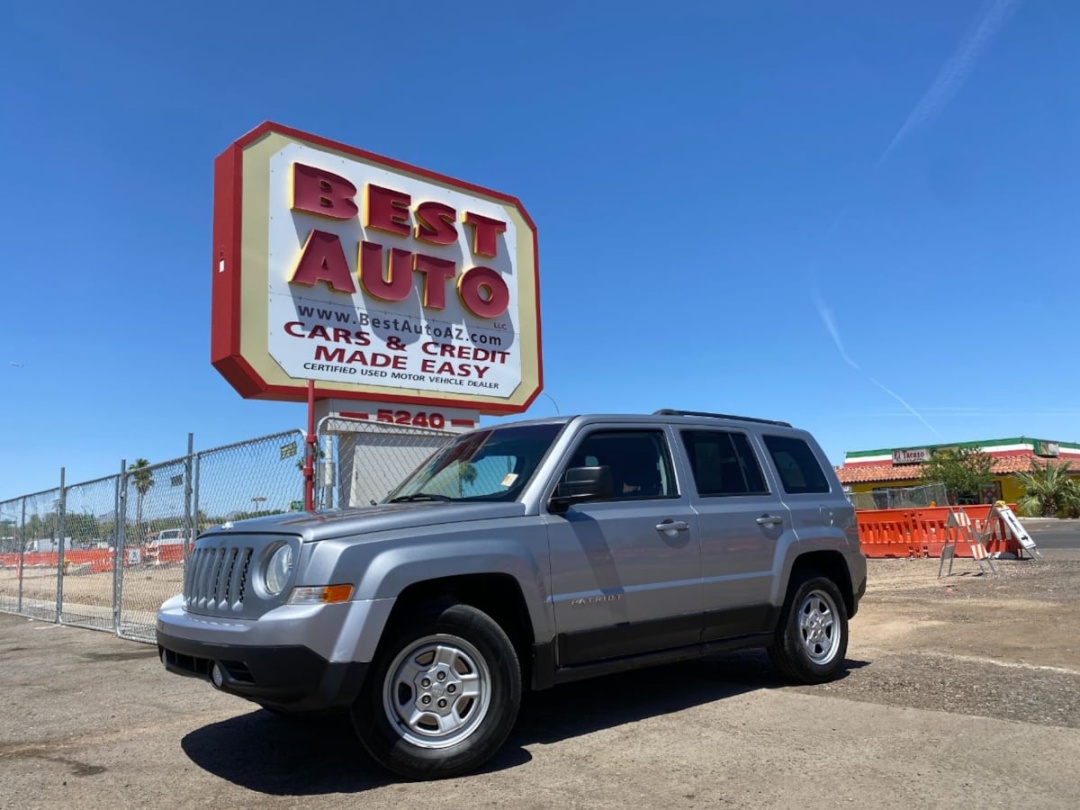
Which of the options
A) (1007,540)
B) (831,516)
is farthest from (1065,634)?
(1007,540)

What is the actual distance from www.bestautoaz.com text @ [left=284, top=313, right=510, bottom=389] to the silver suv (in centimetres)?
531

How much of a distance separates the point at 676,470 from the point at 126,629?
7.97m

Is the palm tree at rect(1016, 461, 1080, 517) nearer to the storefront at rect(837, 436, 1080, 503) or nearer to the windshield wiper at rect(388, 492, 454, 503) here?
the storefront at rect(837, 436, 1080, 503)

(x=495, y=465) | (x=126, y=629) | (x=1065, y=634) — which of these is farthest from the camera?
(x=126, y=629)

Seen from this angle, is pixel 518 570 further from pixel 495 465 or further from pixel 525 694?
pixel 525 694

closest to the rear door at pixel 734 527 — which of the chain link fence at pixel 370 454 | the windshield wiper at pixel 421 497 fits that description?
the windshield wiper at pixel 421 497

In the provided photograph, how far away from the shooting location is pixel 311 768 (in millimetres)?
4484

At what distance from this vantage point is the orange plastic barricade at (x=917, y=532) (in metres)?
17.8

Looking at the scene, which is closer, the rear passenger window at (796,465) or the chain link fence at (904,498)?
the rear passenger window at (796,465)

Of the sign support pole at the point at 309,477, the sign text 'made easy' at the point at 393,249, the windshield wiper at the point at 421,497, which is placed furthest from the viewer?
the sign text 'made easy' at the point at 393,249

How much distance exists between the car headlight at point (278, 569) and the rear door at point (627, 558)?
4.74ft

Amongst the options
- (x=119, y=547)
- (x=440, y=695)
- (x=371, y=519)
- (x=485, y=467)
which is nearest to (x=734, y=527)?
(x=485, y=467)

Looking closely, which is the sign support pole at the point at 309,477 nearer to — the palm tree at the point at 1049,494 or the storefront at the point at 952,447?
the palm tree at the point at 1049,494

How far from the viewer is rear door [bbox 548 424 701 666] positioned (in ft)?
16.1
